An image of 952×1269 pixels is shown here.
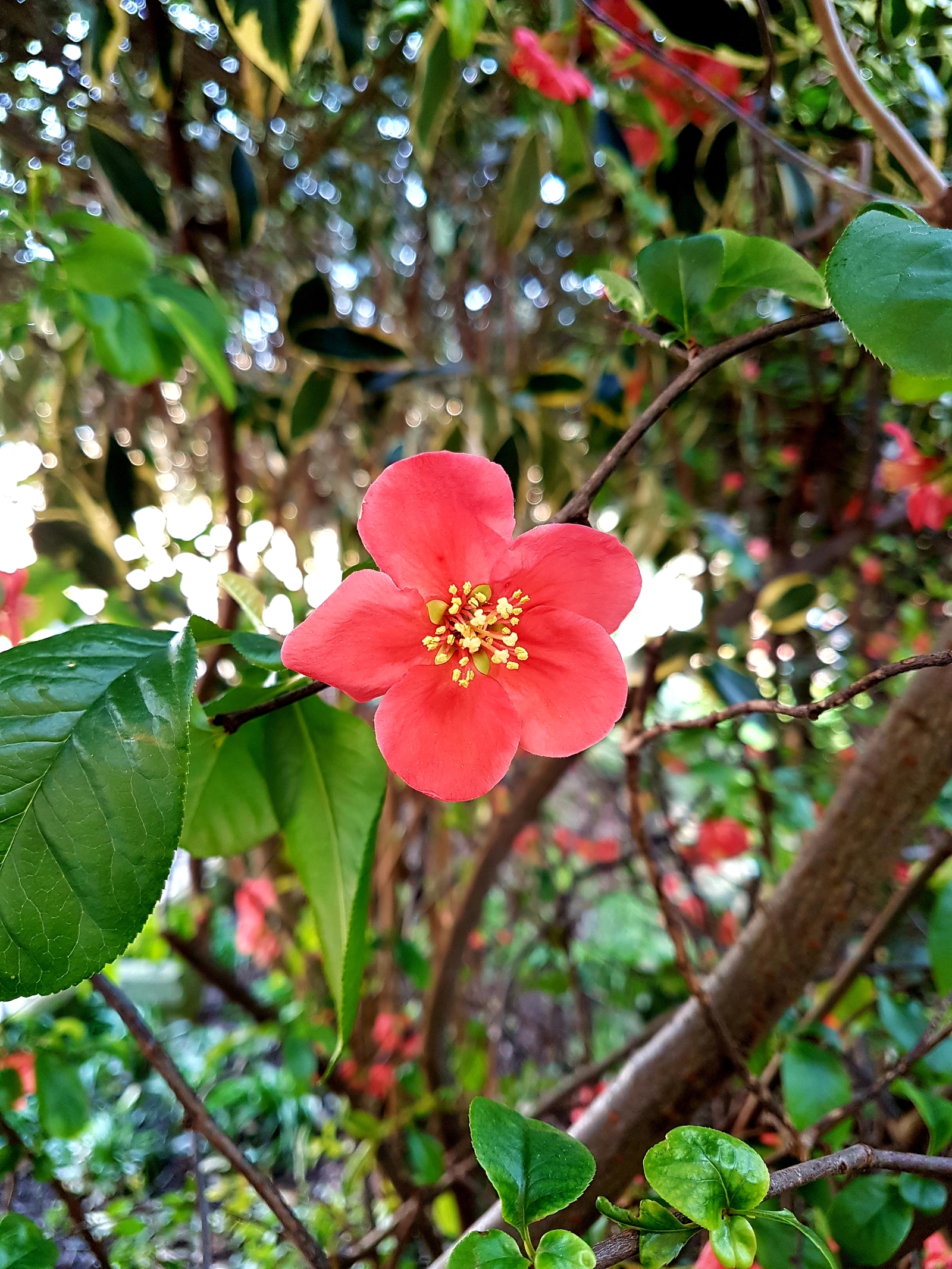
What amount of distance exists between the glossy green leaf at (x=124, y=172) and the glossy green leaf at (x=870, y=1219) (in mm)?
932

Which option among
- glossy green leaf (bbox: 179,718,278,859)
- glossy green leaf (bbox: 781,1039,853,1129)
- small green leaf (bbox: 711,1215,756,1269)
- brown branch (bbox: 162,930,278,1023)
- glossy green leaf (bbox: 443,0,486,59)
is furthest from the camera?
brown branch (bbox: 162,930,278,1023)

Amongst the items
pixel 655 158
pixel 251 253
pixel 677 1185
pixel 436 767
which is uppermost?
pixel 251 253

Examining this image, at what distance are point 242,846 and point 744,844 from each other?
1.05m

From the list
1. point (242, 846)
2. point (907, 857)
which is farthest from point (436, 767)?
point (907, 857)

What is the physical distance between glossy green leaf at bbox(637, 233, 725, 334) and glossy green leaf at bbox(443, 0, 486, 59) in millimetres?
399

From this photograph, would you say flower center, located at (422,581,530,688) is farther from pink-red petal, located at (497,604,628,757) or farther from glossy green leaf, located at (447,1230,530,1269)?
glossy green leaf, located at (447,1230,530,1269)

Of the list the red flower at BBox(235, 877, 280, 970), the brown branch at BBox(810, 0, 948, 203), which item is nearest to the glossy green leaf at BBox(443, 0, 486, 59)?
the brown branch at BBox(810, 0, 948, 203)

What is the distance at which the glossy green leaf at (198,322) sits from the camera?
23.3 inches

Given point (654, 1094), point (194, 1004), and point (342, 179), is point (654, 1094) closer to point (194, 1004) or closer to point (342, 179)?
point (342, 179)

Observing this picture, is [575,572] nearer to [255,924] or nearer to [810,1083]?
[810,1083]

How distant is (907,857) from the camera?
940 mm

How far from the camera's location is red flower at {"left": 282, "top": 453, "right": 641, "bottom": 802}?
0.29 m

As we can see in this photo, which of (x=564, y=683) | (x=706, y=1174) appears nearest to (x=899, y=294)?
(x=564, y=683)

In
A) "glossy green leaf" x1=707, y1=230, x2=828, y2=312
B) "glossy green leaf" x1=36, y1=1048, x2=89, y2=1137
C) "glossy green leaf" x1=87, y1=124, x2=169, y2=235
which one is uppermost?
"glossy green leaf" x1=87, y1=124, x2=169, y2=235
